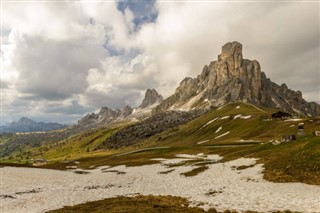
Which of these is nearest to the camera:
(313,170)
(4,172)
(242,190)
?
(242,190)

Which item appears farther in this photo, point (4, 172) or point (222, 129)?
point (222, 129)

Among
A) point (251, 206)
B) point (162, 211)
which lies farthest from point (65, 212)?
point (251, 206)

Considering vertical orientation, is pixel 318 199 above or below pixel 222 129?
below

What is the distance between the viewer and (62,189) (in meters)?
50.8

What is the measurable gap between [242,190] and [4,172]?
5867cm

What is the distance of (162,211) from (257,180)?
21.7m

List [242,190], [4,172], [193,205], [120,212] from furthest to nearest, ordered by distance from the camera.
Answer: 1. [4,172]
2. [242,190]
3. [193,205]
4. [120,212]

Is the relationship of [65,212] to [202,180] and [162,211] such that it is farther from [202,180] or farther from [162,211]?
[202,180]

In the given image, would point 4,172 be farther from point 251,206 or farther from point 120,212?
point 251,206

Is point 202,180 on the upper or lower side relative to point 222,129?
lower

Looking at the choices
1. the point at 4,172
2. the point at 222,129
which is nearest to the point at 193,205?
the point at 4,172

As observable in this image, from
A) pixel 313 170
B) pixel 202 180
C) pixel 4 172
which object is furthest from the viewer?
pixel 4 172

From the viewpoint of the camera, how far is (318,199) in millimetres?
27750

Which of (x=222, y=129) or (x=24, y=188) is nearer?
(x=24, y=188)
